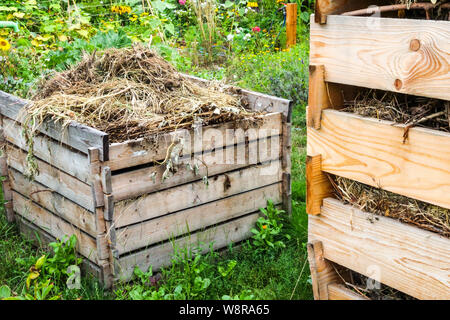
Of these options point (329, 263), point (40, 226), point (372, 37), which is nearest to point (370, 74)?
point (372, 37)

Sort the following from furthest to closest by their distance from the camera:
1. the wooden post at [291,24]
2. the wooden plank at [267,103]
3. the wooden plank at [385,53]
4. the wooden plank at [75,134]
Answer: the wooden post at [291,24] → the wooden plank at [267,103] → the wooden plank at [75,134] → the wooden plank at [385,53]

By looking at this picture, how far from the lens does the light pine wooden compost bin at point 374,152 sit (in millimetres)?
1983

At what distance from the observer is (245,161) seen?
3.26m

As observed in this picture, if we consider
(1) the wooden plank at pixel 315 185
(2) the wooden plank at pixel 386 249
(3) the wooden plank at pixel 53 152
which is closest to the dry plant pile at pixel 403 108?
(1) the wooden plank at pixel 315 185

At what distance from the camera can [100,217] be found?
2.76 m

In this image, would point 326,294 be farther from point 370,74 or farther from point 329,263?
point 370,74

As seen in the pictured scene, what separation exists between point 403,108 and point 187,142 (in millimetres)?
1183

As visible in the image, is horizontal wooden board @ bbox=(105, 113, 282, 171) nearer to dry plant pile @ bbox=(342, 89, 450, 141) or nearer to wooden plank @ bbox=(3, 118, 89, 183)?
wooden plank @ bbox=(3, 118, 89, 183)

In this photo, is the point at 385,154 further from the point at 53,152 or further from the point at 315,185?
the point at 53,152

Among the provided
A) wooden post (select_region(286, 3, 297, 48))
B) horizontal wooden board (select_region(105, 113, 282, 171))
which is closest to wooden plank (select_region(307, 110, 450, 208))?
horizontal wooden board (select_region(105, 113, 282, 171))

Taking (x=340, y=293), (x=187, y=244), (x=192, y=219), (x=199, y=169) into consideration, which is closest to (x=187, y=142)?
(x=199, y=169)

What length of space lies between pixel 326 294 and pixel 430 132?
93 centimetres

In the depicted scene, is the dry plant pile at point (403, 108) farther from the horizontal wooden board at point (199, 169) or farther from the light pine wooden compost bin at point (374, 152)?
the horizontal wooden board at point (199, 169)

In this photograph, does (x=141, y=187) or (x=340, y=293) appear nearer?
(x=340, y=293)
